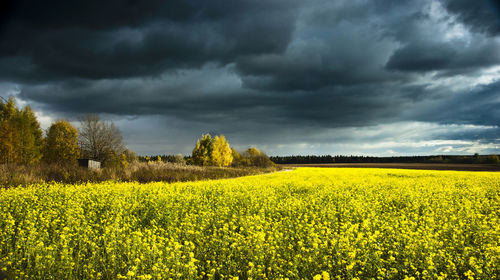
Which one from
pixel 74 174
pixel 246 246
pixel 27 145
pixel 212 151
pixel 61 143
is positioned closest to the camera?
pixel 246 246

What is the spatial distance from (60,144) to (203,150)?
23.8 m

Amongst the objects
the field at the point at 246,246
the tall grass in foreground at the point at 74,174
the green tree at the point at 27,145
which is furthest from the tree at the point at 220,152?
the field at the point at 246,246

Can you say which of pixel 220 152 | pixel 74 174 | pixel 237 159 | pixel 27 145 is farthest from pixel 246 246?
pixel 237 159

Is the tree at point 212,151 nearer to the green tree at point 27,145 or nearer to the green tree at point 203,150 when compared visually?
the green tree at point 203,150

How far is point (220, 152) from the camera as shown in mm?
56406

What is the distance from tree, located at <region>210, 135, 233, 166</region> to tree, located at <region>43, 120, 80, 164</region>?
74.7ft

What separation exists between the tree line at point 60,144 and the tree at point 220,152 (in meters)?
15.7

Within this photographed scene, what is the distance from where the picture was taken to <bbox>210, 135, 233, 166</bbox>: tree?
180 ft

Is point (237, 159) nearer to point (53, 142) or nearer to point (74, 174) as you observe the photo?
point (53, 142)

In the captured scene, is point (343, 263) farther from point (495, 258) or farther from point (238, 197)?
point (238, 197)

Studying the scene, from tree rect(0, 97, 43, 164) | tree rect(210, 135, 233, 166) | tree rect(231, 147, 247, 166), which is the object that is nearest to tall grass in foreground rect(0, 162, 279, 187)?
tree rect(0, 97, 43, 164)

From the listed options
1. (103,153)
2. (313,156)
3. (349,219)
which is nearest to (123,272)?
(349,219)

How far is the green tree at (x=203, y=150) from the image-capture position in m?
55.2

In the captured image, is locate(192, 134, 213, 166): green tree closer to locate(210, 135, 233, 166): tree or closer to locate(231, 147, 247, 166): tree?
locate(210, 135, 233, 166): tree
